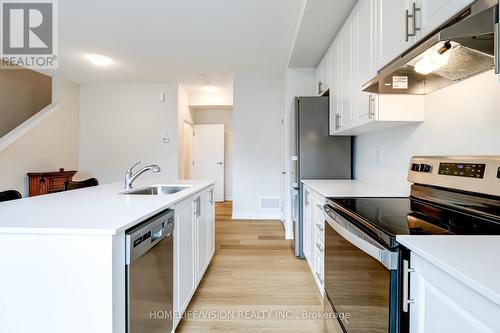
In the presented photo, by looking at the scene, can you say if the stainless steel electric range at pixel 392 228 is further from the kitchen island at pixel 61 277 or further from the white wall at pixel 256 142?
the white wall at pixel 256 142

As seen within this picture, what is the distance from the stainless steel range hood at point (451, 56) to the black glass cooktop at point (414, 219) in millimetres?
529

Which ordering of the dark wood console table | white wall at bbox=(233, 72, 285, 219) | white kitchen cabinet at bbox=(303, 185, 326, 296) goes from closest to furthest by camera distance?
white kitchen cabinet at bbox=(303, 185, 326, 296)
the dark wood console table
white wall at bbox=(233, 72, 285, 219)

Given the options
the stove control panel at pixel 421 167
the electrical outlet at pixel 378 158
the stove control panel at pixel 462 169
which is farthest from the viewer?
the electrical outlet at pixel 378 158

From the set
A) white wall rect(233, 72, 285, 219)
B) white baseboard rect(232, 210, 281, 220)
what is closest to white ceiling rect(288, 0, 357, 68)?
white wall rect(233, 72, 285, 219)

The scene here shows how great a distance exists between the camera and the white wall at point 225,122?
691 centimetres

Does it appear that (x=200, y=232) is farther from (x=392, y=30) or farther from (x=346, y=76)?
(x=392, y=30)

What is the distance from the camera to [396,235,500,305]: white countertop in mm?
542

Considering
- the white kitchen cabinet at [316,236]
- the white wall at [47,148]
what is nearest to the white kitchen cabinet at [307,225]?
the white kitchen cabinet at [316,236]

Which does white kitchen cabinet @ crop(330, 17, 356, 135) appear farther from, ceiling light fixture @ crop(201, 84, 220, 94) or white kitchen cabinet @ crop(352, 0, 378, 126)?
ceiling light fixture @ crop(201, 84, 220, 94)

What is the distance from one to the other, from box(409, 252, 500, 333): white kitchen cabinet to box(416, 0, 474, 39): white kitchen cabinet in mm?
937

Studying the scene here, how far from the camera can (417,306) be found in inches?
30.9

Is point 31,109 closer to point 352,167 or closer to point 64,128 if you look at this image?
point 64,128

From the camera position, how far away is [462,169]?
4.19 ft

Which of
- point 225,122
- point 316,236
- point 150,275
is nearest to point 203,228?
point 316,236
